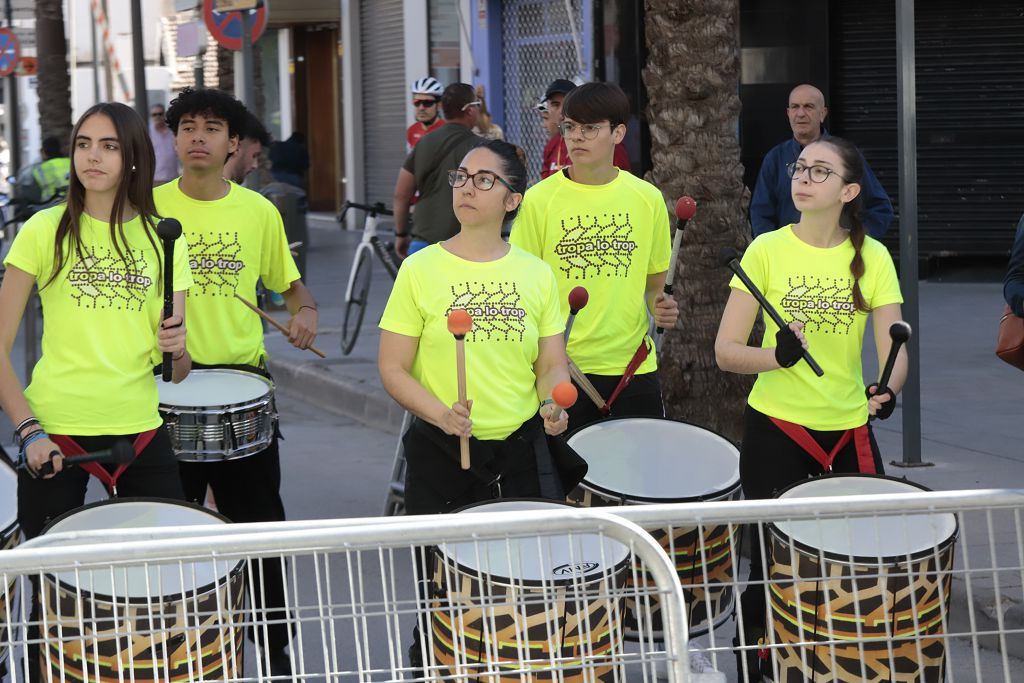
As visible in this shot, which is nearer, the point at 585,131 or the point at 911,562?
the point at 911,562

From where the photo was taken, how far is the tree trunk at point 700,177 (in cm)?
744

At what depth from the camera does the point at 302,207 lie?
54.0ft

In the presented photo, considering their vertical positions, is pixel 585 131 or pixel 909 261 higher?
pixel 585 131

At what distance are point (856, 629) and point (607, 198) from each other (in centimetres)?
221

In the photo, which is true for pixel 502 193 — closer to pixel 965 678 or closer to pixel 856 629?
pixel 856 629

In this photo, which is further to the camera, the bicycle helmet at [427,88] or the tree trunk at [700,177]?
the bicycle helmet at [427,88]

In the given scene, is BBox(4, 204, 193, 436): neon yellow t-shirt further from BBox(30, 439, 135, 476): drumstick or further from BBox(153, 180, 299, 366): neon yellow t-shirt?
BBox(153, 180, 299, 366): neon yellow t-shirt

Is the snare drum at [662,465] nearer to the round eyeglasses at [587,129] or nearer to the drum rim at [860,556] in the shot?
the drum rim at [860,556]

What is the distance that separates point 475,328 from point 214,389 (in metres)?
1.10

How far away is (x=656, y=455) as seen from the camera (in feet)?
15.9

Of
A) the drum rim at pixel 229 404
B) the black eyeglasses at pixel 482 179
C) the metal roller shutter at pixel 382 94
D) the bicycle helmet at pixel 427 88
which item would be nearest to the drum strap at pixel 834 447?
the black eyeglasses at pixel 482 179

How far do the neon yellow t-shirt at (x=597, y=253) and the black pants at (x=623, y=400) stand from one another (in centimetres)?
4

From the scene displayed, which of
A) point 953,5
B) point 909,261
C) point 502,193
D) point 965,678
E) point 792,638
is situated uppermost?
point 953,5

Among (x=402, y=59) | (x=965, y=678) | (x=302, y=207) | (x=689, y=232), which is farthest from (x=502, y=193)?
(x=402, y=59)
